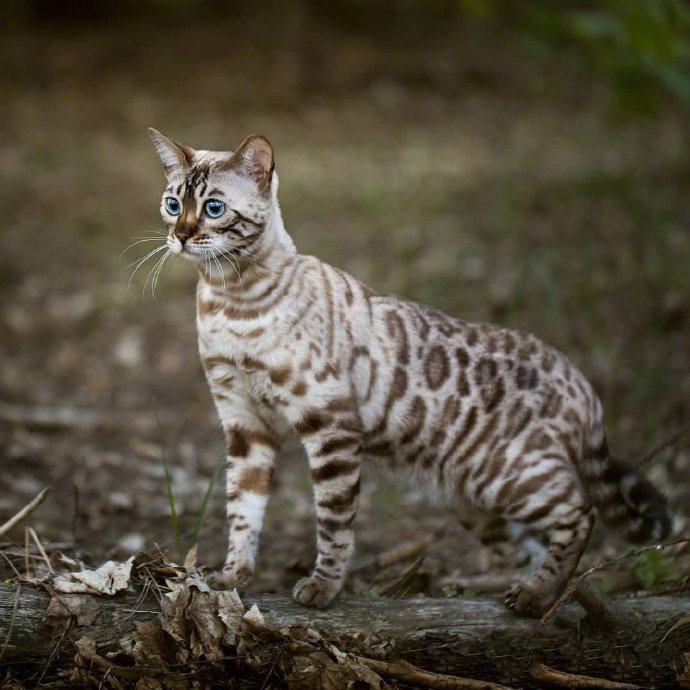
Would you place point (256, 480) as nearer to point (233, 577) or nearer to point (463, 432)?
point (233, 577)

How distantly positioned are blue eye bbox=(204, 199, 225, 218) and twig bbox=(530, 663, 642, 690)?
1779 millimetres

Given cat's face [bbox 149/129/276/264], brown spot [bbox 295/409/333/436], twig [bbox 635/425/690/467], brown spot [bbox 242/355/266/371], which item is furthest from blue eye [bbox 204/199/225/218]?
twig [bbox 635/425/690/467]

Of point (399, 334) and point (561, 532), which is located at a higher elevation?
point (399, 334)

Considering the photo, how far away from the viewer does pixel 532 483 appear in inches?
135

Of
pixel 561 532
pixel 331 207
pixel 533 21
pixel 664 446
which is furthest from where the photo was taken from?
pixel 331 207

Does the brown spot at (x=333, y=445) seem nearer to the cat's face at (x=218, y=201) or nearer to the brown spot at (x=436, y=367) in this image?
the brown spot at (x=436, y=367)

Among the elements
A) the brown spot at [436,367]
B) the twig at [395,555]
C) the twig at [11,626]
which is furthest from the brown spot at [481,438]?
the twig at [11,626]

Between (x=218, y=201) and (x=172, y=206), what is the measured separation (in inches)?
7.2

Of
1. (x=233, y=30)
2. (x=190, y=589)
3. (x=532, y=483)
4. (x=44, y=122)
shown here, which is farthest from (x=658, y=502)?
(x=233, y=30)

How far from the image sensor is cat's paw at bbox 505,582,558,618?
122 inches

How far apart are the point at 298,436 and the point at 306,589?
54cm

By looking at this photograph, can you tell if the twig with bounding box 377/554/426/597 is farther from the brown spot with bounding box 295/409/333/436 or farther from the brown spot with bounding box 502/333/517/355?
→ the brown spot with bounding box 502/333/517/355

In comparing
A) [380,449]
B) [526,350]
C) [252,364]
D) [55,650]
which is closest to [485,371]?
[526,350]

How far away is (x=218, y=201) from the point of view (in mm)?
3266
